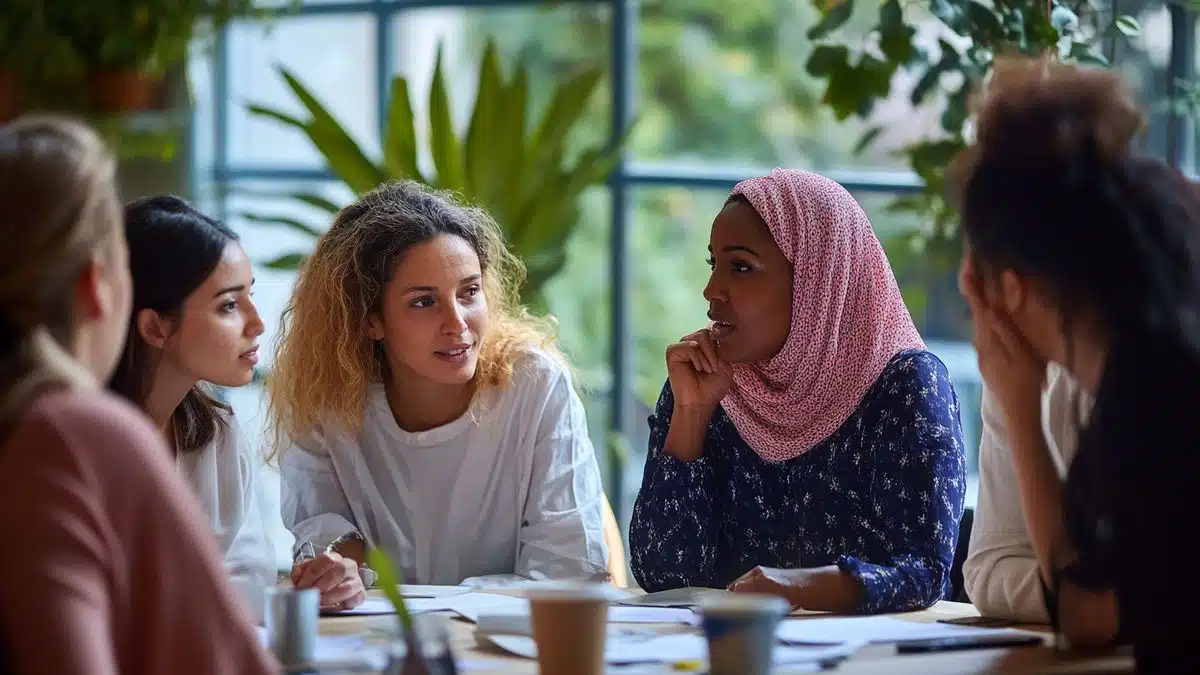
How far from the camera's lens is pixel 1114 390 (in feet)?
5.26

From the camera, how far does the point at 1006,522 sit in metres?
2.05

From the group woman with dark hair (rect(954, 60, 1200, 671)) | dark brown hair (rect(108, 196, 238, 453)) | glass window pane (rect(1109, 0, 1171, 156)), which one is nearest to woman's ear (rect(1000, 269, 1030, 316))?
woman with dark hair (rect(954, 60, 1200, 671))

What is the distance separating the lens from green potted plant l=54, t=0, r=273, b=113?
194 inches

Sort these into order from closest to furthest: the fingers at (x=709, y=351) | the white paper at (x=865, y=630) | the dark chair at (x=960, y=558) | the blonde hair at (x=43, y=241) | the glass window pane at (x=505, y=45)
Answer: the blonde hair at (x=43, y=241) < the white paper at (x=865, y=630) < the dark chair at (x=960, y=558) < the fingers at (x=709, y=351) < the glass window pane at (x=505, y=45)

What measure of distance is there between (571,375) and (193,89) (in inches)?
119

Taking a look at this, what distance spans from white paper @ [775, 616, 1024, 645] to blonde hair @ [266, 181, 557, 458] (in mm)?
1040

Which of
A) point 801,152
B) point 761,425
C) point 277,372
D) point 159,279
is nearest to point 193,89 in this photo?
point 801,152

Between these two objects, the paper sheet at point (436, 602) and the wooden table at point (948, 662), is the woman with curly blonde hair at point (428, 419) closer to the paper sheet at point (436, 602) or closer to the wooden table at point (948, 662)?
the paper sheet at point (436, 602)

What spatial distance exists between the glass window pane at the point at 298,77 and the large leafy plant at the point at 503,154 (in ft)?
3.79

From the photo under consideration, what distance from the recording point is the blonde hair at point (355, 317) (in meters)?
2.75

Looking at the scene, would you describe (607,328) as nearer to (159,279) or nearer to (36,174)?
(159,279)

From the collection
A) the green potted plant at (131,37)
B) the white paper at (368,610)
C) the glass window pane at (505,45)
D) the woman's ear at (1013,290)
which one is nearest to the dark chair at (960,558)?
the woman's ear at (1013,290)

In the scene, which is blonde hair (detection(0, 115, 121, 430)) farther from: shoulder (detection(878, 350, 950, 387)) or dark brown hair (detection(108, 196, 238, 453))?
shoulder (detection(878, 350, 950, 387))

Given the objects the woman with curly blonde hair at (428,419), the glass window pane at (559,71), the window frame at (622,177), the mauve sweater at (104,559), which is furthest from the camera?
the glass window pane at (559,71)
